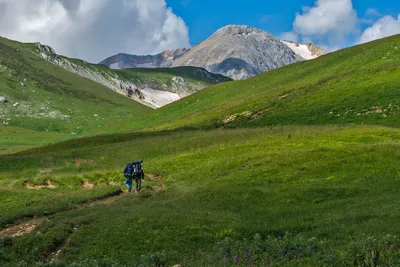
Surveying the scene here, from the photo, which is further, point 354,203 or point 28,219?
point 28,219

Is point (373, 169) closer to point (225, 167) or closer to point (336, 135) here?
point (225, 167)

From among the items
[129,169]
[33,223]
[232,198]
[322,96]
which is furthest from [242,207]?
[322,96]

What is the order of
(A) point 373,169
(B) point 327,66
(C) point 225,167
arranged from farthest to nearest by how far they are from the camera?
(B) point 327,66 < (C) point 225,167 < (A) point 373,169

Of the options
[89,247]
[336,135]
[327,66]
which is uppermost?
[327,66]

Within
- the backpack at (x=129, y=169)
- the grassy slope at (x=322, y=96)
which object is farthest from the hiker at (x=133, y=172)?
the grassy slope at (x=322, y=96)

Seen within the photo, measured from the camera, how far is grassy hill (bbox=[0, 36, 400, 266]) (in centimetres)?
1706

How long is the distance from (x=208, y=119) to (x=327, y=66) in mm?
38383

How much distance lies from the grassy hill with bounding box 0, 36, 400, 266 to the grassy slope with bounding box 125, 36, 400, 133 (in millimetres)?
369

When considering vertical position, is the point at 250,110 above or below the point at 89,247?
above

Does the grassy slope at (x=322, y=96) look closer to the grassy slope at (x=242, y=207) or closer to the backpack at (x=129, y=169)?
the grassy slope at (x=242, y=207)

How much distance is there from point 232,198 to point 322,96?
49569mm

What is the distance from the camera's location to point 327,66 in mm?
104062

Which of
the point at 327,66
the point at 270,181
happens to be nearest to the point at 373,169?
the point at 270,181

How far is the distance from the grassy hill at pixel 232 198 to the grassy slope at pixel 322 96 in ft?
1.21
